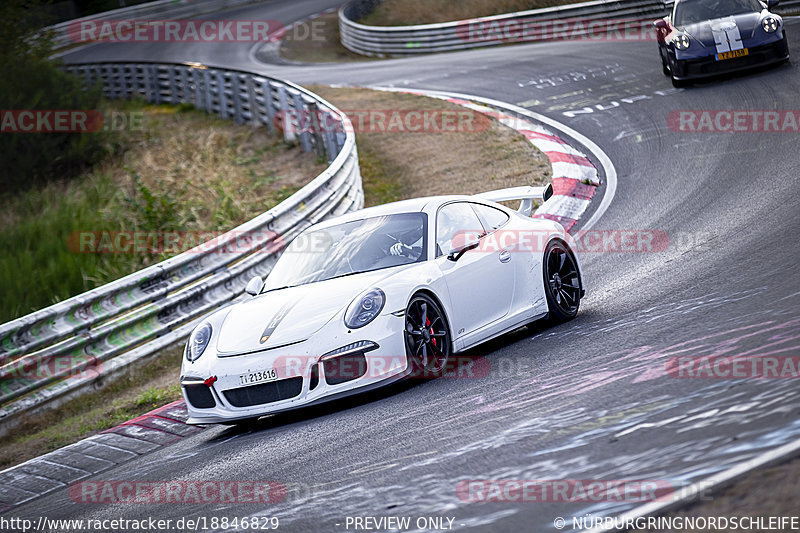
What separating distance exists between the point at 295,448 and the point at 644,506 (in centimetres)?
250

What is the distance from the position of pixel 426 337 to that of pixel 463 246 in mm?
888

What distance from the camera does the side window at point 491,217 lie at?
808 centimetres

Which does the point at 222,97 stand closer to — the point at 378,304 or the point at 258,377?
the point at 378,304

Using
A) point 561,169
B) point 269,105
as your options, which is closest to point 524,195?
point 561,169

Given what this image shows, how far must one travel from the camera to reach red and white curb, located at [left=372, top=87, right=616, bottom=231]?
12008 millimetres

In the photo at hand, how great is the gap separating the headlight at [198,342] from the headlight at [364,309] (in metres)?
1.08

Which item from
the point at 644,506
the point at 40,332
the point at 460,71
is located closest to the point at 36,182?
the point at 460,71

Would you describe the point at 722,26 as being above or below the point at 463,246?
above

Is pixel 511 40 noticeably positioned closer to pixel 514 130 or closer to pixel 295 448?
pixel 514 130

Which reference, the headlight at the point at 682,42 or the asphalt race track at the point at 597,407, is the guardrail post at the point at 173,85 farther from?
the asphalt race track at the point at 597,407

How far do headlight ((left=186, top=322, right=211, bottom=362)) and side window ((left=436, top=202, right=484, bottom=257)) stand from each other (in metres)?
1.72

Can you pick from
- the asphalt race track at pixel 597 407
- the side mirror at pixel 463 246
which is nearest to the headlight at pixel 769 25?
the asphalt race track at pixel 597 407

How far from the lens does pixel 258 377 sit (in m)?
6.42

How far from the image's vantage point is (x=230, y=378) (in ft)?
21.4
